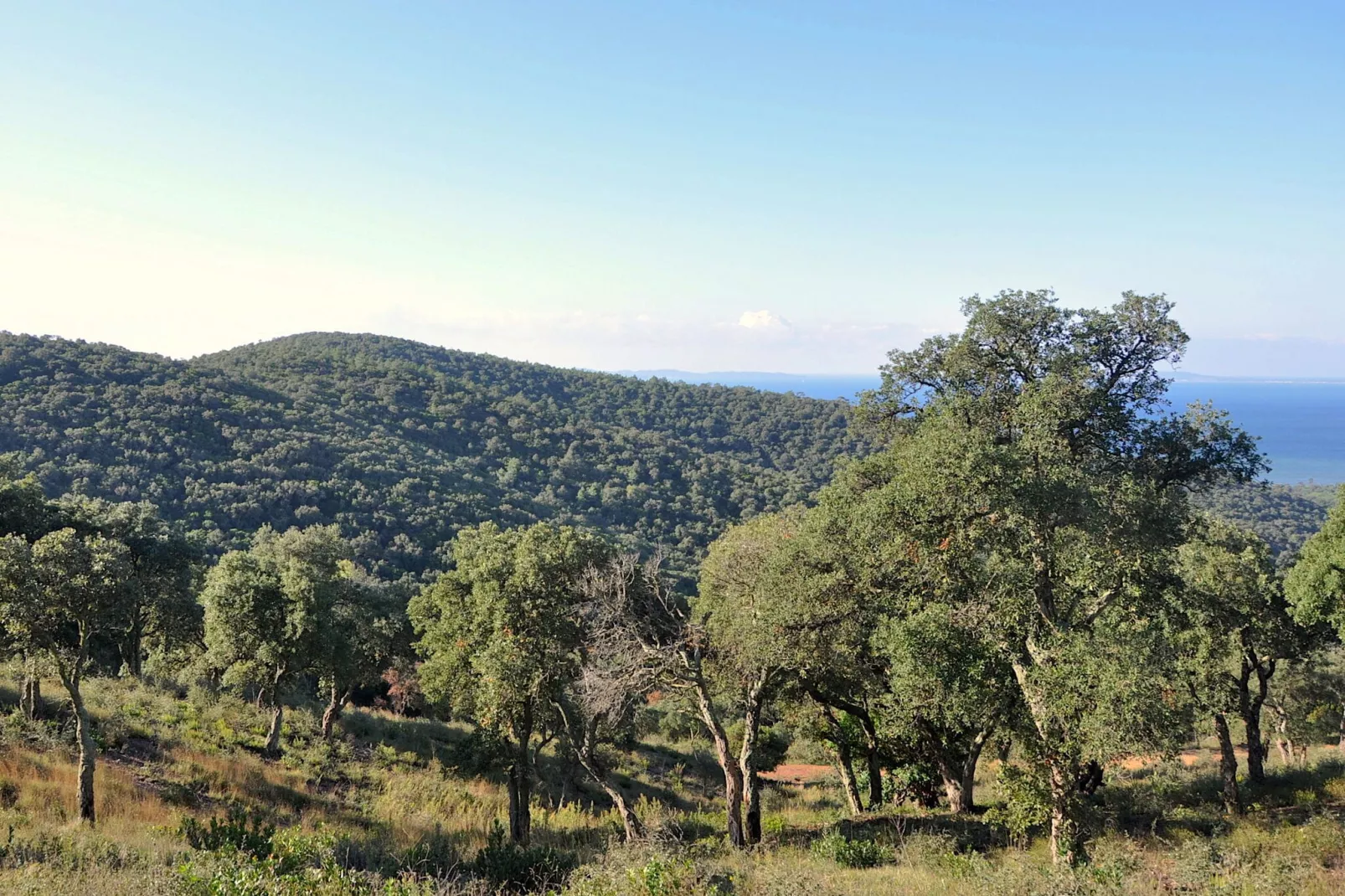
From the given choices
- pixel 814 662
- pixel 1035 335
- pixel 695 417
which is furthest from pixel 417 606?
pixel 695 417

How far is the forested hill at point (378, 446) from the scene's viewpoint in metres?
72.4

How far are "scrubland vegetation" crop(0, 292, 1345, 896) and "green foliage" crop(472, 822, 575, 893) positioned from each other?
0.07m

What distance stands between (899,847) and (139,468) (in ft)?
272

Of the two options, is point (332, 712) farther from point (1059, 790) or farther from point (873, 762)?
point (1059, 790)

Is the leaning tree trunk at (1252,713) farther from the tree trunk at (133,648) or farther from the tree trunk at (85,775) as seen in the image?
the tree trunk at (133,648)

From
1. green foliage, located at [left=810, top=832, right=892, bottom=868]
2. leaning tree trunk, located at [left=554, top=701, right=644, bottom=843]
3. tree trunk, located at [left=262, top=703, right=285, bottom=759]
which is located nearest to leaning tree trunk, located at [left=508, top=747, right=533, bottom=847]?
leaning tree trunk, located at [left=554, top=701, right=644, bottom=843]

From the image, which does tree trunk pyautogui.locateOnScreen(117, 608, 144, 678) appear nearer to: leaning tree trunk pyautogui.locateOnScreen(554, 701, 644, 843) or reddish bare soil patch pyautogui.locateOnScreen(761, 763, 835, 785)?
leaning tree trunk pyautogui.locateOnScreen(554, 701, 644, 843)

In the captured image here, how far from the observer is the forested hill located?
72438mm

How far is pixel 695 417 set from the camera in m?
178

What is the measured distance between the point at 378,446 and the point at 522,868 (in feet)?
336

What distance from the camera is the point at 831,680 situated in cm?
1739

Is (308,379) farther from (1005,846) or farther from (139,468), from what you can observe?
(1005,846)

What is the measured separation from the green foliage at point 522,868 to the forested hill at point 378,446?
199ft

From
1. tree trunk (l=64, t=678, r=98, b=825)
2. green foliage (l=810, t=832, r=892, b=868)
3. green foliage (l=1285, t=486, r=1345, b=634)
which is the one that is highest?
green foliage (l=1285, t=486, r=1345, b=634)
